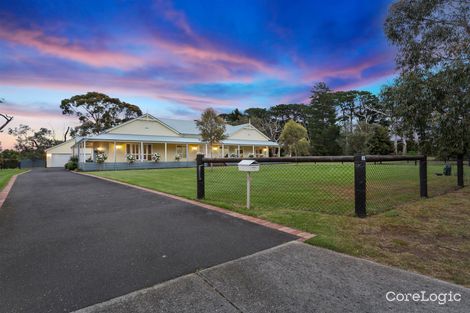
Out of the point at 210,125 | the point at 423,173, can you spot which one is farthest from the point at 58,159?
the point at 423,173

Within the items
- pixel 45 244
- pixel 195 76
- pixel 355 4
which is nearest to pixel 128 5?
pixel 195 76

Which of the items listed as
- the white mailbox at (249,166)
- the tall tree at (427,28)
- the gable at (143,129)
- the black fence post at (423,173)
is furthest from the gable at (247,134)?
the white mailbox at (249,166)

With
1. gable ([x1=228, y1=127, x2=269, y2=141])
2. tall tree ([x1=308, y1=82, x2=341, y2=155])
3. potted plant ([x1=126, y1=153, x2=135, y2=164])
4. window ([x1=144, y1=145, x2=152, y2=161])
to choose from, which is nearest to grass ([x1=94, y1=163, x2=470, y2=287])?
potted plant ([x1=126, y1=153, x2=135, y2=164])

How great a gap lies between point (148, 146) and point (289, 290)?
94.3 ft

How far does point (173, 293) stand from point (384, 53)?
1749 centimetres

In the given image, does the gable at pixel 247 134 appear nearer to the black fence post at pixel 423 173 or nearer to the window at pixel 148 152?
the window at pixel 148 152

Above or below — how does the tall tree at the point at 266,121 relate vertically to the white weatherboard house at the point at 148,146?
above

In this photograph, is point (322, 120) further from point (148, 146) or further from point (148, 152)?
point (148, 152)

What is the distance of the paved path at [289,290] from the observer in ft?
6.77

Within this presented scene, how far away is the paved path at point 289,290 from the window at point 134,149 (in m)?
27.1

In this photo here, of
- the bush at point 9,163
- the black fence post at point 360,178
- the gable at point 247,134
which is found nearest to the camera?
the black fence post at point 360,178

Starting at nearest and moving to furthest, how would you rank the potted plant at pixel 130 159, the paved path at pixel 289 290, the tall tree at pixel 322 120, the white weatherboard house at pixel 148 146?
1. the paved path at pixel 289 290
2. the potted plant at pixel 130 159
3. the white weatherboard house at pixel 148 146
4. the tall tree at pixel 322 120

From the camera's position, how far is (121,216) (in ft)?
17.5

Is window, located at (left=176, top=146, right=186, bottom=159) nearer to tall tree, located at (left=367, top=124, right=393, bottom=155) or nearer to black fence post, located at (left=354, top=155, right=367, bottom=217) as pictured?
tall tree, located at (left=367, top=124, right=393, bottom=155)
